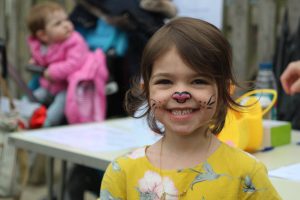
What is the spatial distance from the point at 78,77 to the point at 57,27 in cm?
43

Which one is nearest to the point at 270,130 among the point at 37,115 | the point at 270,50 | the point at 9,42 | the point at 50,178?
the point at 50,178

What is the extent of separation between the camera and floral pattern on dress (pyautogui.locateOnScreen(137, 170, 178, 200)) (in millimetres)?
1327

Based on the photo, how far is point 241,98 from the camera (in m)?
2.07

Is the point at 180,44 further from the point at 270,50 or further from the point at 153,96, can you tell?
the point at 270,50

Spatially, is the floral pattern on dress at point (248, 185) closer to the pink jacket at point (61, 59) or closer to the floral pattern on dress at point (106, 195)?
the floral pattern on dress at point (106, 195)

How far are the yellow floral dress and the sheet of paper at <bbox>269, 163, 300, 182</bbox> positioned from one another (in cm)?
43

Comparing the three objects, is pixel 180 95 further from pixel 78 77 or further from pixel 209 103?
pixel 78 77

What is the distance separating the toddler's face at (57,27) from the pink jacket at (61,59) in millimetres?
35

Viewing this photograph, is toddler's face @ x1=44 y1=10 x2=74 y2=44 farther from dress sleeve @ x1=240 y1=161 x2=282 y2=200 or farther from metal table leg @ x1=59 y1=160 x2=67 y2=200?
dress sleeve @ x1=240 y1=161 x2=282 y2=200

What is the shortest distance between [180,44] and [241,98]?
0.82 metres

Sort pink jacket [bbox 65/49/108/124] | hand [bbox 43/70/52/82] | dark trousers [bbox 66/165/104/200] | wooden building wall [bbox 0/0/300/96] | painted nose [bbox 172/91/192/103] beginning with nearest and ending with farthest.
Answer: painted nose [bbox 172/91/192/103]
dark trousers [bbox 66/165/104/200]
pink jacket [bbox 65/49/108/124]
hand [bbox 43/70/52/82]
wooden building wall [bbox 0/0/300/96]

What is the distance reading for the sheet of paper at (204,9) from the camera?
155 inches

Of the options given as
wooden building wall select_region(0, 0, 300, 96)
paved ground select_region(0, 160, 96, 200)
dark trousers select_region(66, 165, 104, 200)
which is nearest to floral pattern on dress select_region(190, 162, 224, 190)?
dark trousers select_region(66, 165, 104, 200)

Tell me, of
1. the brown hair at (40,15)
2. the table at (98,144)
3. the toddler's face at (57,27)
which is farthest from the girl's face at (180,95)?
the brown hair at (40,15)
